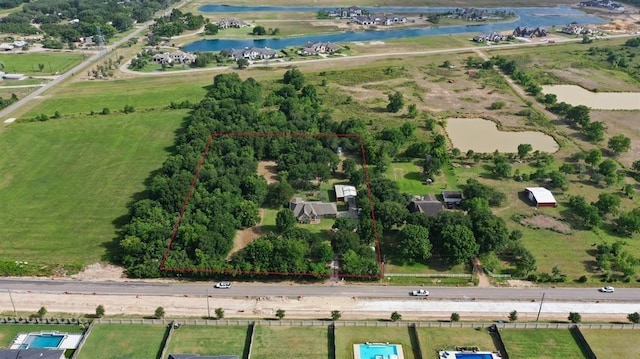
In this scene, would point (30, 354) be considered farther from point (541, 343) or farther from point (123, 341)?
point (541, 343)

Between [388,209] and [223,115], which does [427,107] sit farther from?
[388,209]

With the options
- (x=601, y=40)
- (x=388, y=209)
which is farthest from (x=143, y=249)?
(x=601, y=40)

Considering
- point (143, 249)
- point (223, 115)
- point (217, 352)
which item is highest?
point (223, 115)

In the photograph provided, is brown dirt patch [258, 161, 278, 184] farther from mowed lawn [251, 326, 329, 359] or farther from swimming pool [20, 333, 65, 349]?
swimming pool [20, 333, 65, 349]

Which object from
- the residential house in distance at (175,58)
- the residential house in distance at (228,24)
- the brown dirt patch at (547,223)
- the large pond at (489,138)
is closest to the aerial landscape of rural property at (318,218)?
the brown dirt patch at (547,223)

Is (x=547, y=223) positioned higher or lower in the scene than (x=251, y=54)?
lower

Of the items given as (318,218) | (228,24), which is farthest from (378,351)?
(228,24)
